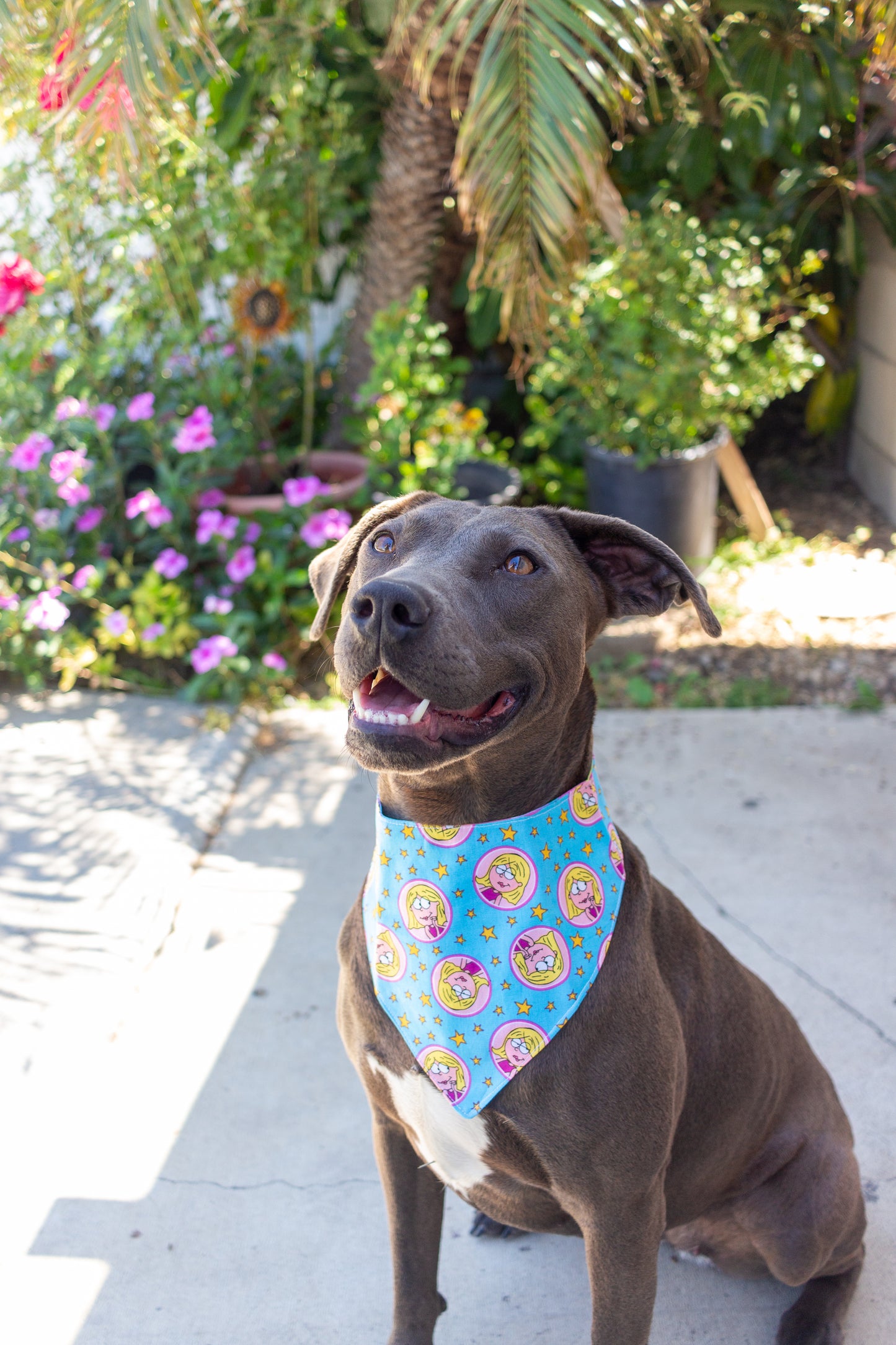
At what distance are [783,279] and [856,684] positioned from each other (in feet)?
6.69

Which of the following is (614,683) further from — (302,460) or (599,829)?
(599,829)

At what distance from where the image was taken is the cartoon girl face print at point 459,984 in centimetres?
165

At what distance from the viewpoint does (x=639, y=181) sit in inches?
217

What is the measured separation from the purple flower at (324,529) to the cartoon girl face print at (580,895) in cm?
287

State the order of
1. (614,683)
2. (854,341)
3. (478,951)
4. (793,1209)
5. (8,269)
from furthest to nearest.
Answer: (854,341), (614,683), (8,269), (793,1209), (478,951)

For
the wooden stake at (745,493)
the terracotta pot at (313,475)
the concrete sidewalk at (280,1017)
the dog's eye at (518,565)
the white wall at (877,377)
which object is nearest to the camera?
the dog's eye at (518,565)

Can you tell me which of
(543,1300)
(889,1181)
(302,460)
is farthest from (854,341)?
(543,1300)

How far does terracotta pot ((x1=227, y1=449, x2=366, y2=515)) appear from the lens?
4613 millimetres

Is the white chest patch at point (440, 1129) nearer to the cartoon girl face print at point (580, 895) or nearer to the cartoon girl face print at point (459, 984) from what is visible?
the cartoon girl face print at point (459, 984)

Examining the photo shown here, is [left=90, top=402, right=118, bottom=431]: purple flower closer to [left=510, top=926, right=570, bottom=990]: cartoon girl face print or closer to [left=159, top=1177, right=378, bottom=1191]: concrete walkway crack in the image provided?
[left=159, top=1177, right=378, bottom=1191]: concrete walkway crack

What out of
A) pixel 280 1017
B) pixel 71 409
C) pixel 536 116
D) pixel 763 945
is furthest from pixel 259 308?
pixel 763 945

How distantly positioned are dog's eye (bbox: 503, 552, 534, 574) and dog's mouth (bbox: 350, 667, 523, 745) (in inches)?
6.8

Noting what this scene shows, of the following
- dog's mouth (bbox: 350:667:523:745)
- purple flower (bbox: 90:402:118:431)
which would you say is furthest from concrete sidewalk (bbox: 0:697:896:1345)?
dog's mouth (bbox: 350:667:523:745)

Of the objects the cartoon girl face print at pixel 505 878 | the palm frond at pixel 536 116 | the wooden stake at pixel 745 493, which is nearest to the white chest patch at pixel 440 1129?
the cartoon girl face print at pixel 505 878
